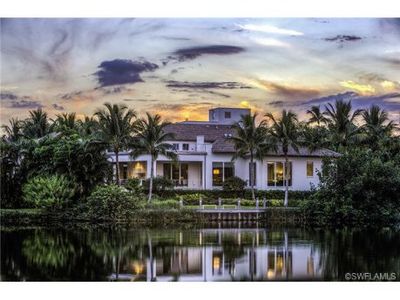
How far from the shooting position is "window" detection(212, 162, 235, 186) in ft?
126

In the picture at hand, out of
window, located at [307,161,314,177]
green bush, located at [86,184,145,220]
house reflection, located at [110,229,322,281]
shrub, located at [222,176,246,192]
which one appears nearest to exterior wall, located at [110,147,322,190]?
window, located at [307,161,314,177]

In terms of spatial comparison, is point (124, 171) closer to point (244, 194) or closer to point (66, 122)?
point (66, 122)

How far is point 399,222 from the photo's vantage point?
99.6ft

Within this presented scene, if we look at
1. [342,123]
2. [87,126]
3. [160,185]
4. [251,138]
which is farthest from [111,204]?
[342,123]

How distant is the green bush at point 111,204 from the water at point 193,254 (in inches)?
98.8

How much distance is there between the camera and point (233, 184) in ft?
119

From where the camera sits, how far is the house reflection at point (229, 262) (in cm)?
1758

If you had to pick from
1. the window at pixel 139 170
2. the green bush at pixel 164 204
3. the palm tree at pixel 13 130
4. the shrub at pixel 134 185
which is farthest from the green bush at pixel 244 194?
the palm tree at pixel 13 130

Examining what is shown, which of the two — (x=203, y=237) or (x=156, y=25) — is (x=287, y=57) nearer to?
(x=156, y=25)

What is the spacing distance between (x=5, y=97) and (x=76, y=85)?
3039 mm

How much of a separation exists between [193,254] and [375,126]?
20357 mm

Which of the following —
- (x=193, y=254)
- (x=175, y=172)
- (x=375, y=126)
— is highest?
(x=375, y=126)

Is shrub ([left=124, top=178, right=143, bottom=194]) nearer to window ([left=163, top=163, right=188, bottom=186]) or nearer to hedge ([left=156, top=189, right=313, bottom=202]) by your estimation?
hedge ([left=156, top=189, right=313, bottom=202])

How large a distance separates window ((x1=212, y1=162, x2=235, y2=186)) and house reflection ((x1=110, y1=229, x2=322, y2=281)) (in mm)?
13695
